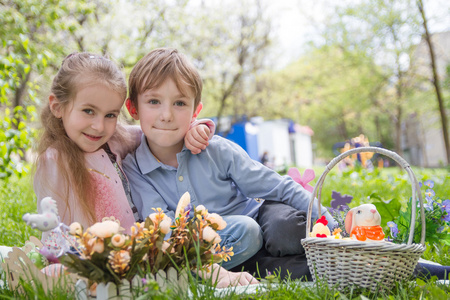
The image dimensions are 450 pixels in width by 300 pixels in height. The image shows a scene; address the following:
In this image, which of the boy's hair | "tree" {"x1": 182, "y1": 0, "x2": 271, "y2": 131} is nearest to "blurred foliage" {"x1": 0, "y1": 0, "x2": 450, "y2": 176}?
"tree" {"x1": 182, "y1": 0, "x2": 271, "y2": 131}

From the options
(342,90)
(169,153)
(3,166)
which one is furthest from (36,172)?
(342,90)

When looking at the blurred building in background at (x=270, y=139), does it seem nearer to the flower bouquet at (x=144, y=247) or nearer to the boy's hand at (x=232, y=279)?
the boy's hand at (x=232, y=279)

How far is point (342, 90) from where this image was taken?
63.4 ft

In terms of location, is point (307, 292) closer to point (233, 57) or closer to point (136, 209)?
point (136, 209)

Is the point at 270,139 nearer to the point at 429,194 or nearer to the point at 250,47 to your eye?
the point at 250,47

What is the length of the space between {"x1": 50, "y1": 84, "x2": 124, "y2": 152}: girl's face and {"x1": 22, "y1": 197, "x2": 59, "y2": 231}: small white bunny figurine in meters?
0.72

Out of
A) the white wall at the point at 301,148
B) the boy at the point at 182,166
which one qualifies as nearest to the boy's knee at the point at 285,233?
the boy at the point at 182,166

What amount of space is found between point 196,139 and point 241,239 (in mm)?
612

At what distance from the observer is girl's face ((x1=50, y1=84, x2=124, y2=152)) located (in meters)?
2.12

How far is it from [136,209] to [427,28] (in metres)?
10.3

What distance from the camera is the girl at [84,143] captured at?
2.07 m

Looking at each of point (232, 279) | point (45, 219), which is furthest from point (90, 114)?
point (232, 279)

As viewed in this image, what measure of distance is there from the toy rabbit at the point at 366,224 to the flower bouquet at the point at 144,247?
58 cm

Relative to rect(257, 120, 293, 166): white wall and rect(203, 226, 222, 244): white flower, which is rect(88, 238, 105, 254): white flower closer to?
rect(203, 226, 222, 244): white flower
